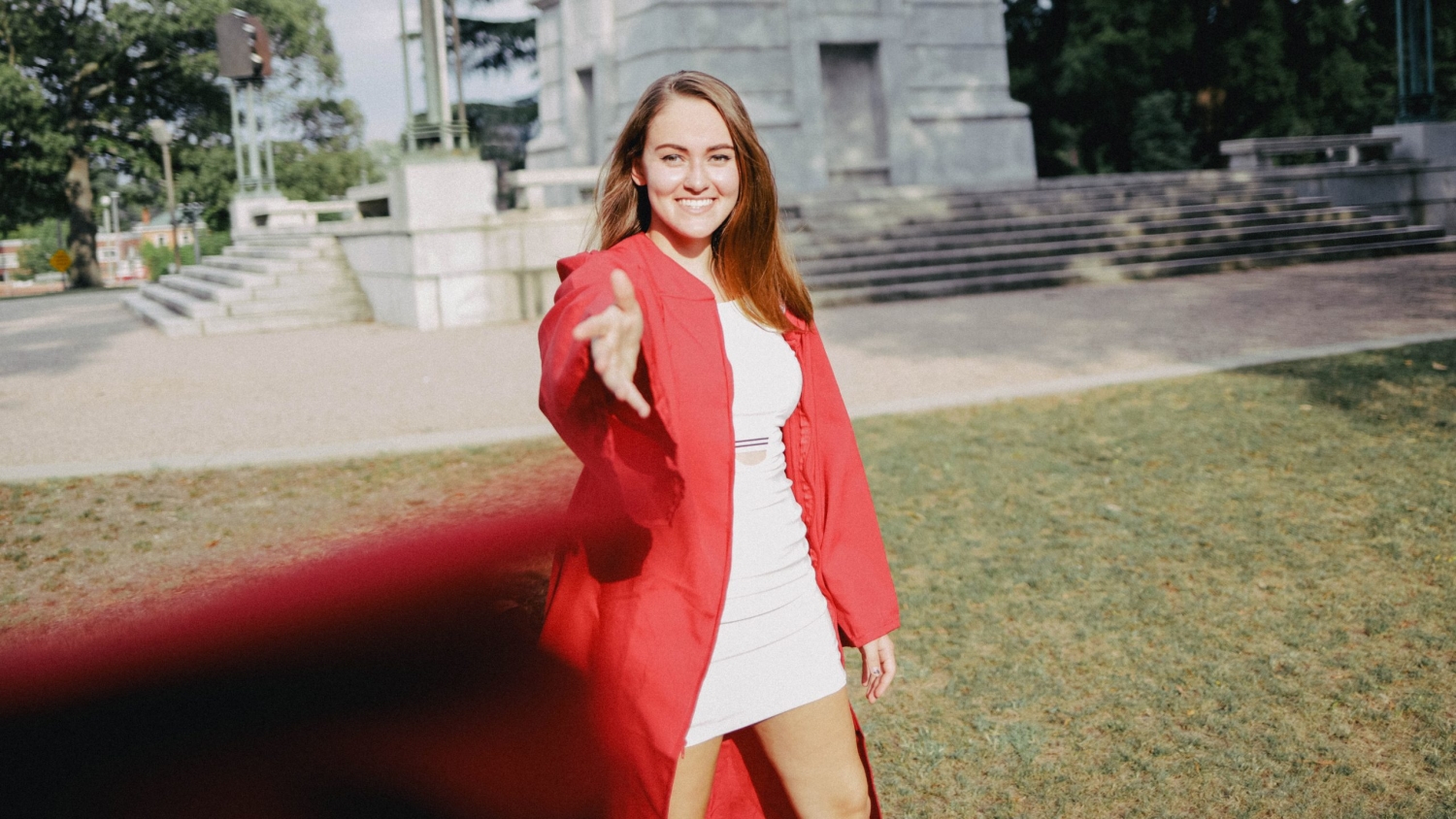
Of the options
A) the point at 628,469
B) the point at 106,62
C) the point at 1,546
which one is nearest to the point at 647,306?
the point at 628,469

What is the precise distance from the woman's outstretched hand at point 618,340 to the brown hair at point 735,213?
2.18 ft

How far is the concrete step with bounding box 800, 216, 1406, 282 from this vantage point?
15.6 metres

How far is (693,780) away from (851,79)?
2122 cm

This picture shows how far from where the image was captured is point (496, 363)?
1071 centimetres

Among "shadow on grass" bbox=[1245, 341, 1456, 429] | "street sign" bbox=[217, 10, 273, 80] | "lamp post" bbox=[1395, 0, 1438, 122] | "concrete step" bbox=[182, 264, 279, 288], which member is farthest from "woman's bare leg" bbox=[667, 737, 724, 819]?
"street sign" bbox=[217, 10, 273, 80]

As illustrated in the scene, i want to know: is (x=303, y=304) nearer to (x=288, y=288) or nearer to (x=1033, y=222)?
(x=288, y=288)

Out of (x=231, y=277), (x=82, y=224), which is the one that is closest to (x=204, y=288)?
(x=231, y=277)

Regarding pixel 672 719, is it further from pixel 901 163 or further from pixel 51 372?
pixel 901 163

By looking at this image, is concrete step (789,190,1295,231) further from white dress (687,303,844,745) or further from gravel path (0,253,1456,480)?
white dress (687,303,844,745)

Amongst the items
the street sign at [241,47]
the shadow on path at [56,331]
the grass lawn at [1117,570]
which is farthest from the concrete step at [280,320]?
the street sign at [241,47]

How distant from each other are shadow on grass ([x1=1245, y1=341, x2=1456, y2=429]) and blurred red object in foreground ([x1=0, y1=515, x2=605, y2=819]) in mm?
6439

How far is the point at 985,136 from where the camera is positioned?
22.1 meters

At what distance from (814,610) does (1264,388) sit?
21.2 ft

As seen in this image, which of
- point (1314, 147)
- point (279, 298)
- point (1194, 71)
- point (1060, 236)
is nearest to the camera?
point (279, 298)
